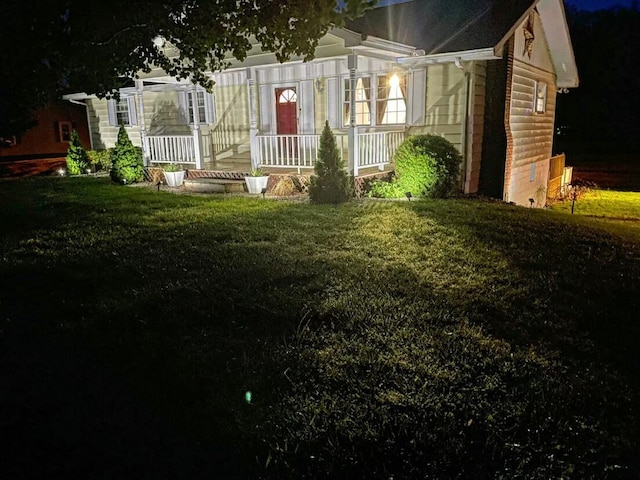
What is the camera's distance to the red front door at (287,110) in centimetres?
1474

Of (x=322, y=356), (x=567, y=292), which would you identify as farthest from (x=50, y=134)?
(x=567, y=292)

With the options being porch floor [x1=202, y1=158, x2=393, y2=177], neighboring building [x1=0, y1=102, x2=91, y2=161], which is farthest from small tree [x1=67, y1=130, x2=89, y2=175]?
neighboring building [x1=0, y1=102, x2=91, y2=161]

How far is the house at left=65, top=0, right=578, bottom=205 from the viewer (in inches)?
462

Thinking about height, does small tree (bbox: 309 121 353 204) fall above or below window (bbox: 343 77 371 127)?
below

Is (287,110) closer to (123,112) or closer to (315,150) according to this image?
(315,150)

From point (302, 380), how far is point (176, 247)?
166 inches

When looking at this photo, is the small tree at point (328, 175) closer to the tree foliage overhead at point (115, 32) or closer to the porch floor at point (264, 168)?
the porch floor at point (264, 168)

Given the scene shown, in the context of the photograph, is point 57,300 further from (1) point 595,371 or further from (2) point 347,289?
(1) point 595,371

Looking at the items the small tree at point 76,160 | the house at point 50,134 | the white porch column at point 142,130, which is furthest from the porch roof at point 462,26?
the house at point 50,134

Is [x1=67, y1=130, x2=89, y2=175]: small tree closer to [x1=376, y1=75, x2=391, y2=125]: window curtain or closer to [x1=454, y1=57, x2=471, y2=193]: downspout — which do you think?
[x1=376, y1=75, x2=391, y2=125]: window curtain

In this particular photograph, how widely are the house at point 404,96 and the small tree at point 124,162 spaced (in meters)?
0.90

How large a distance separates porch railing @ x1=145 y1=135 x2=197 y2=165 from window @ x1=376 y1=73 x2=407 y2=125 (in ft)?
19.5

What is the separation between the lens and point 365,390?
11.6ft

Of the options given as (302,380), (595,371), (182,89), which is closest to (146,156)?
(182,89)
